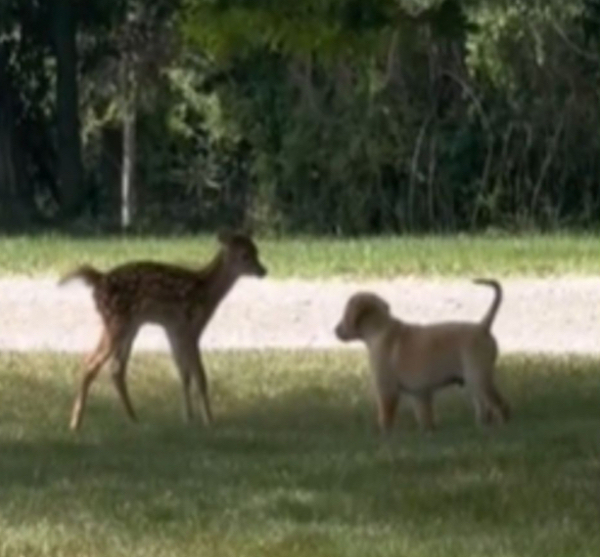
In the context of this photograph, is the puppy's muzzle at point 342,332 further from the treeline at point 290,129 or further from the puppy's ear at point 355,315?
the treeline at point 290,129

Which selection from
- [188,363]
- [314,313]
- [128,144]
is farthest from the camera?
[128,144]

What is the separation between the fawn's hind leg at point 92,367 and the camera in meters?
15.1

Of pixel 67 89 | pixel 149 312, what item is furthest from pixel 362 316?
pixel 67 89

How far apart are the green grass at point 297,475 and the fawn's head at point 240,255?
0.73 m

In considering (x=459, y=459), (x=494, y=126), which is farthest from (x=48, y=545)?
(x=494, y=126)

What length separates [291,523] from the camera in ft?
34.0

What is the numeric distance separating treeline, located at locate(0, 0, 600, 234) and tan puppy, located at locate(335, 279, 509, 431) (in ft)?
39.9

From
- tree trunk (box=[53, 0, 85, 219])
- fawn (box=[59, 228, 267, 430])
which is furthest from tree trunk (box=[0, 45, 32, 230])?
fawn (box=[59, 228, 267, 430])

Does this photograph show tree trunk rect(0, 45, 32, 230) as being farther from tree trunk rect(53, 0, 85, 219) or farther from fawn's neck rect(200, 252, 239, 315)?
fawn's neck rect(200, 252, 239, 315)

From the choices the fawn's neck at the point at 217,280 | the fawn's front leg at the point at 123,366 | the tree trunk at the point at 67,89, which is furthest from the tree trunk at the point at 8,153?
the fawn's front leg at the point at 123,366

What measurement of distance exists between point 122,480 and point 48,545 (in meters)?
1.84

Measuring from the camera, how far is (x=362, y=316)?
49.1 ft

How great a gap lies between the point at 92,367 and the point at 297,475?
3.93 m

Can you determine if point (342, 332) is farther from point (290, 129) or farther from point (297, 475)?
point (290, 129)
